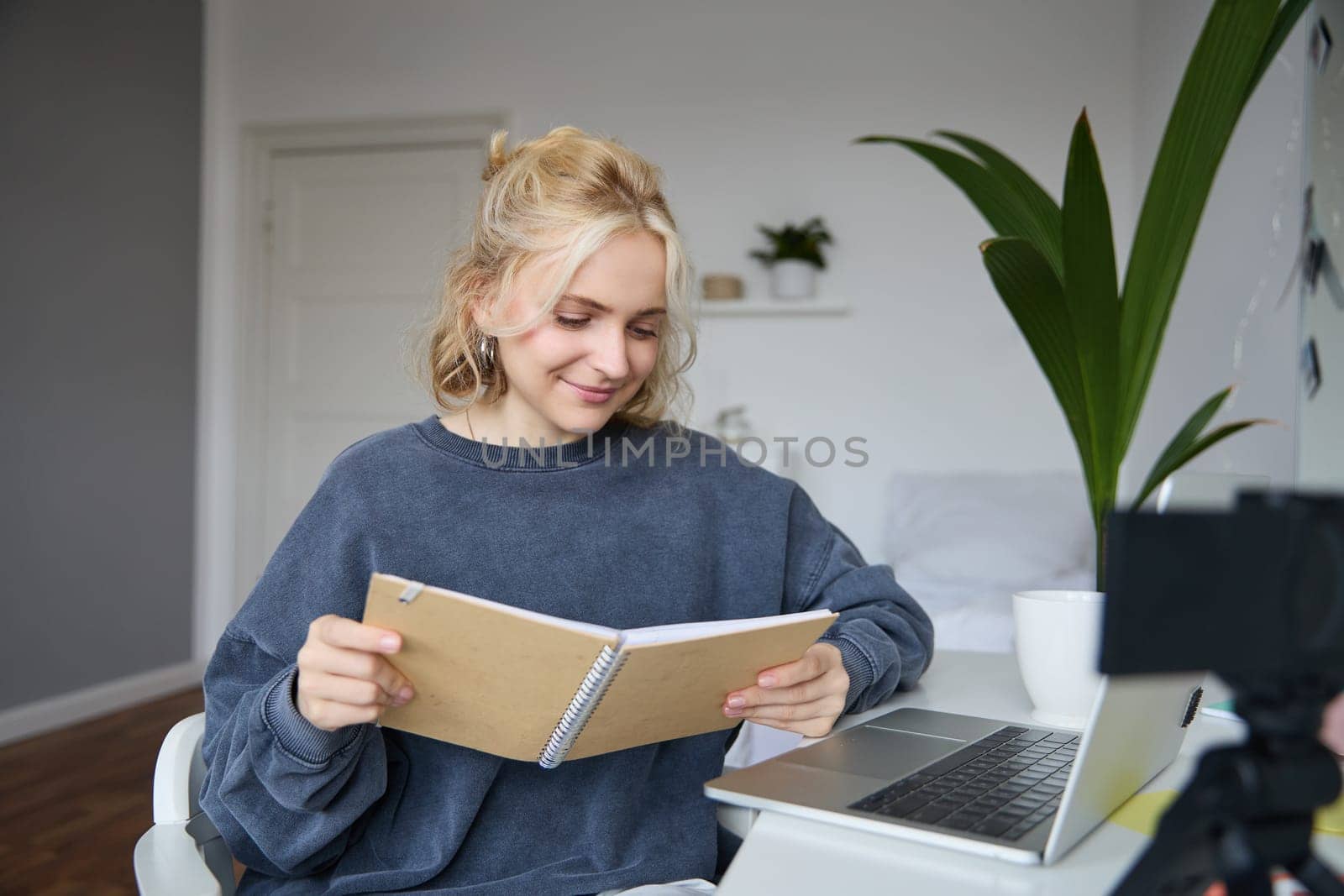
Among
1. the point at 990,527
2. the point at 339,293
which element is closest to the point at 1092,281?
the point at 990,527

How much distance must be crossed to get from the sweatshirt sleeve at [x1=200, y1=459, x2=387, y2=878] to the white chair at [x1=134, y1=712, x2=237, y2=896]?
0.01 meters

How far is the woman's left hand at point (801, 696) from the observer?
0.90 m

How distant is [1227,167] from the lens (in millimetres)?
2449

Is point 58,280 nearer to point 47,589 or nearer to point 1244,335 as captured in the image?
point 47,589

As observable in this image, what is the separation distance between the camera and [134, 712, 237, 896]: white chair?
0.76 m

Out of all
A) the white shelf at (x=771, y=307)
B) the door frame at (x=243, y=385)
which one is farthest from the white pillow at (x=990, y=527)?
the door frame at (x=243, y=385)

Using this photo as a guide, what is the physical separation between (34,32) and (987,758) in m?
3.50

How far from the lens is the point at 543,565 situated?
3.53ft

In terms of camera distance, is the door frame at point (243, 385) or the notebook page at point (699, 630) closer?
the notebook page at point (699, 630)

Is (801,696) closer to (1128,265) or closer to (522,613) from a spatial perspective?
(522,613)

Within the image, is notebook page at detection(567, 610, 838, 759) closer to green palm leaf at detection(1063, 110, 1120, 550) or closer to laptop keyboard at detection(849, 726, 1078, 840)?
laptop keyboard at detection(849, 726, 1078, 840)

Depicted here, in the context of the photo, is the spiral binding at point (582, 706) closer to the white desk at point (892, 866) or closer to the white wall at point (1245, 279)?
the white desk at point (892, 866)

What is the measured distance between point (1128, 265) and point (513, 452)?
2.44 ft

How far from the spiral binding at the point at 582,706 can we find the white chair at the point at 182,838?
26cm
